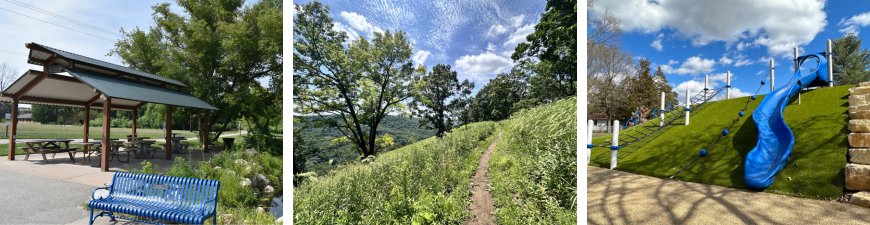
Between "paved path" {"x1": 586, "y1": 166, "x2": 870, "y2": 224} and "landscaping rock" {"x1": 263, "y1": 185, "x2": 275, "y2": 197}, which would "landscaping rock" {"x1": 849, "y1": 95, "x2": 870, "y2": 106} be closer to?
"paved path" {"x1": 586, "y1": 166, "x2": 870, "y2": 224}

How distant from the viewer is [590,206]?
12.3ft

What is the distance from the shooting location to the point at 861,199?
3.40 m

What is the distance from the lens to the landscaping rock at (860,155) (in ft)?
12.5

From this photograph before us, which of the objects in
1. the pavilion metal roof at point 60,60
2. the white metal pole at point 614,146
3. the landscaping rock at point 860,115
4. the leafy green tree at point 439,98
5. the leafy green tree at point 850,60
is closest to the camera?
the leafy green tree at point 439,98

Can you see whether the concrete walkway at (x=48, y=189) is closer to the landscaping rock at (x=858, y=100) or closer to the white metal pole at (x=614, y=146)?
the white metal pole at (x=614, y=146)

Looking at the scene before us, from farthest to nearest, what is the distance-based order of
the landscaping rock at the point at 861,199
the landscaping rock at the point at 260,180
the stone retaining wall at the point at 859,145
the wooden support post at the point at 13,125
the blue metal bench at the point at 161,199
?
→ the wooden support post at the point at 13,125 → the landscaping rock at the point at 260,180 → the blue metal bench at the point at 161,199 → the stone retaining wall at the point at 859,145 → the landscaping rock at the point at 861,199

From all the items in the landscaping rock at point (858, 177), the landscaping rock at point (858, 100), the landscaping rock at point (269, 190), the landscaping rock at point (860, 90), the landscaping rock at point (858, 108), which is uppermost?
the landscaping rock at point (860, 90)

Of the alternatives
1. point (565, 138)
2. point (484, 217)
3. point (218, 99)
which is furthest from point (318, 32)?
point (218, 99)

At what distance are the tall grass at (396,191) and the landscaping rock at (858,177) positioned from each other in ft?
17.1

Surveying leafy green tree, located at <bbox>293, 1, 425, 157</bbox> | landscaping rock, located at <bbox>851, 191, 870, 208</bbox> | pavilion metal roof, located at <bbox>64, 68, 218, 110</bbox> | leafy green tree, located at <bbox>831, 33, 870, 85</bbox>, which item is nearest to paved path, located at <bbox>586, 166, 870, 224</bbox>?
landscaping rock, located at <bbox>851, 191, 870, 208</bbox>

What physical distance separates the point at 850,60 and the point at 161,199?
13.8 meters

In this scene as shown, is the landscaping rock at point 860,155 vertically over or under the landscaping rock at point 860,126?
under

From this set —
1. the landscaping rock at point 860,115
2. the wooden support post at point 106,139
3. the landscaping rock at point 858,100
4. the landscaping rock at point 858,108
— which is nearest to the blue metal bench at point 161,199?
the wooden support post at point 106,139

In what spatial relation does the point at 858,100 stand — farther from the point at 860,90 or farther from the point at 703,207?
the point at 703,207
